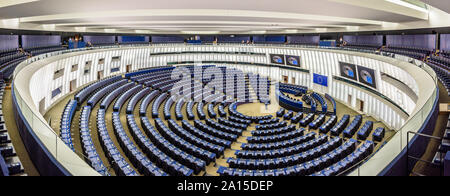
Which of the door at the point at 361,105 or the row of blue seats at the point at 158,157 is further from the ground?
the door at the point at 361,105

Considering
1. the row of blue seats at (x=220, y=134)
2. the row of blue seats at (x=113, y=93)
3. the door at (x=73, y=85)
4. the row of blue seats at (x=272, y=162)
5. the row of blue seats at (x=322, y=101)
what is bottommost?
the row of blue seats at (x=272, y=162)

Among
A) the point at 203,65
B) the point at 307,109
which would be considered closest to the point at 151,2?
the point at 307,109

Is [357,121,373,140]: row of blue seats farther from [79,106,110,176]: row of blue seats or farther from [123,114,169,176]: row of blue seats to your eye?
[79,106,110,176]: row of blue seats

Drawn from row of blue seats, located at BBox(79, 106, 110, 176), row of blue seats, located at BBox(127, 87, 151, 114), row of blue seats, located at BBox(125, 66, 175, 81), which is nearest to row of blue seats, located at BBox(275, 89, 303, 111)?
row of blue seats, located at BBox(127, 87, 151, 114)

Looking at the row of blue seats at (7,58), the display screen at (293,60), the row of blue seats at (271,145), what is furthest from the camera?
the display screen at (293,60)

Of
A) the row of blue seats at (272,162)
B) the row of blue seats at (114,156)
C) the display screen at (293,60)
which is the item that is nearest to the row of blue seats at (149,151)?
the row of blue seats at (114,156)

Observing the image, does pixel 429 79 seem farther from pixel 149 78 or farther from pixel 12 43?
pixel 12 43

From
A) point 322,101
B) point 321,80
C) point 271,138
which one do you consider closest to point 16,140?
point 271,138

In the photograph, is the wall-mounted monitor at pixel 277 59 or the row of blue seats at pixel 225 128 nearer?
the row of blue seats at pixel 225 128

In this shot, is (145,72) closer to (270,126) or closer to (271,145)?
(270,126)

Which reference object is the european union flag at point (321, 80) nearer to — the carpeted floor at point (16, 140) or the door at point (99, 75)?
the door at point (99, 75)

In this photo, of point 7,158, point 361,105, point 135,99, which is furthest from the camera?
point 361,105

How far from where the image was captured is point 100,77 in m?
28.7

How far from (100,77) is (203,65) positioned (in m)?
14.4
